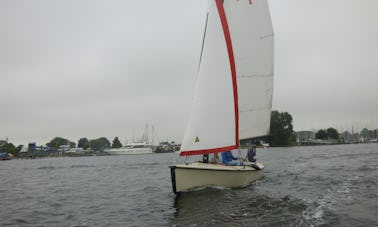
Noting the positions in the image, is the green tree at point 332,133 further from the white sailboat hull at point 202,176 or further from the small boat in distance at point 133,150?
the white sailboat hull at point 202,176

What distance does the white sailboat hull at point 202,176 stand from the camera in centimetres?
1677

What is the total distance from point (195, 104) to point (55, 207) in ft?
27.7

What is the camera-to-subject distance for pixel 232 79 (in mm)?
19078

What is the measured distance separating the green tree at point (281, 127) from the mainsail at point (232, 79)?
10265 cm

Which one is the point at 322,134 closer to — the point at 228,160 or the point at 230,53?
the point at 228,160

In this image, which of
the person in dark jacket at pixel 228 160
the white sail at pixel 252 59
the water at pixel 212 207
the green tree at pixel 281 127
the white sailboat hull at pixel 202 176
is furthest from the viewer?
the green tree at pixel 281 127

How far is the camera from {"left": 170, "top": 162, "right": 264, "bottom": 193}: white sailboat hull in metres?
16.8

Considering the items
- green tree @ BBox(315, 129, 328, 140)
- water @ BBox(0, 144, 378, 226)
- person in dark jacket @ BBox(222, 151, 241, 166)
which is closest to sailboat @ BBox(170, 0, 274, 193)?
person in dark jacket @ BBox(222, 151, 241, 166)

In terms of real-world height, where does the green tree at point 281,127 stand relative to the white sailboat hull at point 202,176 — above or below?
above

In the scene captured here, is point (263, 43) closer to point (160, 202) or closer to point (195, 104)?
point (195, 104)

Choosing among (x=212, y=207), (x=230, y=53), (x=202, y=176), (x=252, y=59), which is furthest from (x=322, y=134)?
(x=212, y=207)

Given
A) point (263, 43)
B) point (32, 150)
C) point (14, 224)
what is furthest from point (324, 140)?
point (14, 224)

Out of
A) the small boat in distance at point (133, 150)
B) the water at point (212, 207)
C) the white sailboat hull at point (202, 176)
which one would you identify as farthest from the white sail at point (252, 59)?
the small boat in distance at point (133, 150)

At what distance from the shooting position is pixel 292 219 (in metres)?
12.3
